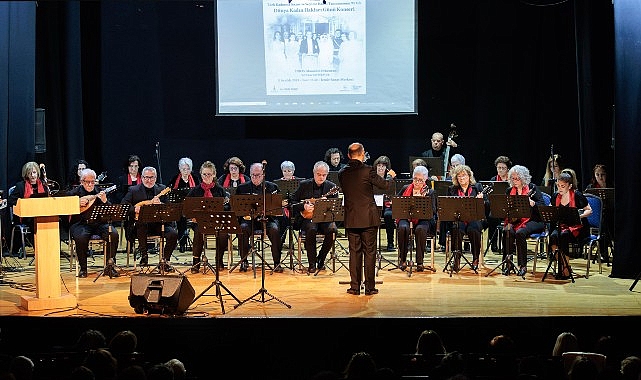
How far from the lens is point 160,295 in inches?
320

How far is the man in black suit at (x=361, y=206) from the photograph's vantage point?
9039 mm

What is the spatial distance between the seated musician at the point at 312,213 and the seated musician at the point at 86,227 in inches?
97.6

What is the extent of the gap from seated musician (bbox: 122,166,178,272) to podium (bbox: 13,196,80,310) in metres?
2.16

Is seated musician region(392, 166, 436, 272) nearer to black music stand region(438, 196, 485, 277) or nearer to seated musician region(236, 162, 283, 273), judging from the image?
black music stand region(438, 196, 485, 277)

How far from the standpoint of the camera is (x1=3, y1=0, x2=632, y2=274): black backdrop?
48.2 feet

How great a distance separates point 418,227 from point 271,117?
543 cm

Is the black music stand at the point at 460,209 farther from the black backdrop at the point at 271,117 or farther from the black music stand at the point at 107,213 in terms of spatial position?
the black backdrop at the point at 271,117

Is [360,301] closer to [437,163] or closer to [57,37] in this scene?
[437,163]

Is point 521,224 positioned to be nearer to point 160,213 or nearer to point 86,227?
point 160,213

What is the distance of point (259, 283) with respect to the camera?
9.95m
